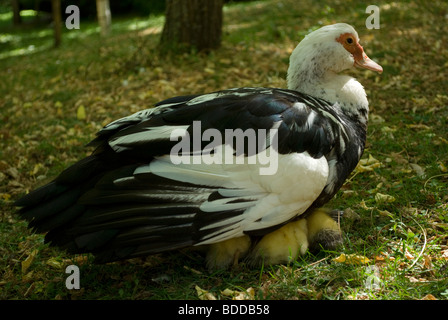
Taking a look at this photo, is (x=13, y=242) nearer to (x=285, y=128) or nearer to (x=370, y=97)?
(x=285, y=128)

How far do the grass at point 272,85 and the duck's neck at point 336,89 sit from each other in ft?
1.91

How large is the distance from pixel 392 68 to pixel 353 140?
8.68 feet

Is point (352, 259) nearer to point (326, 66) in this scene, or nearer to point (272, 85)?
point (326, 66)

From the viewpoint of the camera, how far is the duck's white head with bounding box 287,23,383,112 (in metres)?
2.93

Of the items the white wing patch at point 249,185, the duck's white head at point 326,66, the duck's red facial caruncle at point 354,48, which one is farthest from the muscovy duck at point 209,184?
the duck's red facial caruncle at point 354,48

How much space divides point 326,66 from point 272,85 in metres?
1.86

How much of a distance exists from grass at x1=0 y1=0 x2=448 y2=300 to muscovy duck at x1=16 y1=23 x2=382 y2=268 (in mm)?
238

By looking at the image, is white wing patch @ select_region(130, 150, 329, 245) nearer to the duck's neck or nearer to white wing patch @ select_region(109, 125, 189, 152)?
white wing patch @ select_region(109, 125, 189, 152)

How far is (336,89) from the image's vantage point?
2.93 m

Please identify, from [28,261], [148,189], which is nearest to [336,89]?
[148,189]

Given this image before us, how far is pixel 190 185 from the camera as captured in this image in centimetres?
231

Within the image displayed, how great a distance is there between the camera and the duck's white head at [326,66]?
9.60 feet

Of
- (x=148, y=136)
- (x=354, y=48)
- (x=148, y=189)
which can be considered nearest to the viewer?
(x=148, y=189)

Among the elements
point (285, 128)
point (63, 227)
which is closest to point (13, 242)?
point (63, 227)
